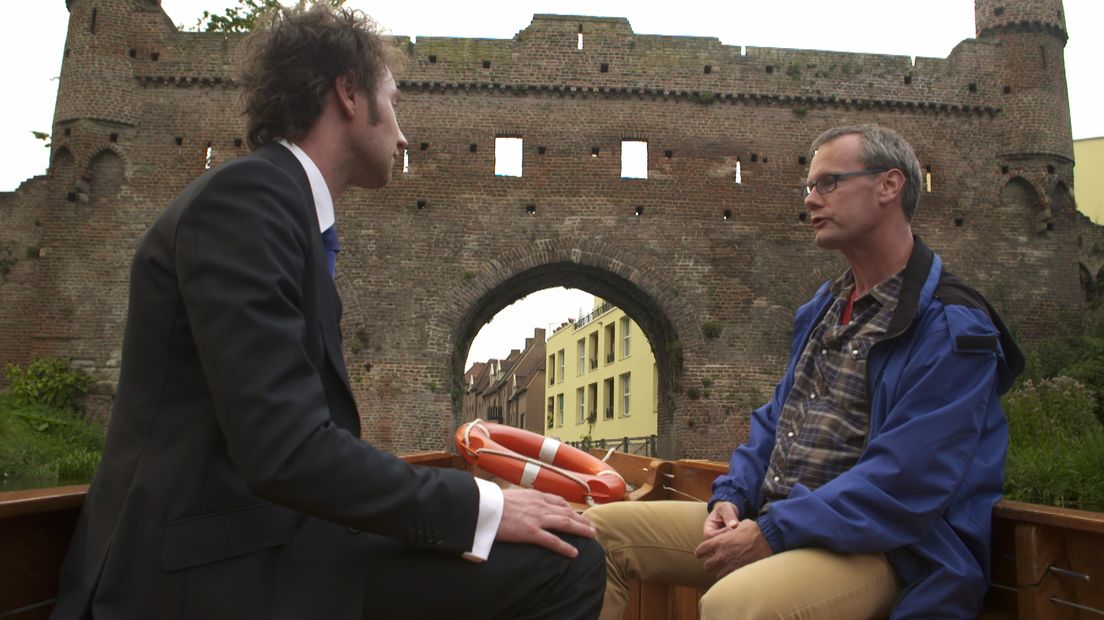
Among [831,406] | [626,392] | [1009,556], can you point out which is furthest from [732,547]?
[626,392]

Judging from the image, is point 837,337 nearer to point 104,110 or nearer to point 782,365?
point 782,365

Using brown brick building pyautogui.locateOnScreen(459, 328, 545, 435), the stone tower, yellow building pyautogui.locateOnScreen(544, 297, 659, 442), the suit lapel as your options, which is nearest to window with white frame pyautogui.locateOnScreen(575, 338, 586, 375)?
yellow building pyautogui.locateOnScreen(544, 297, 659, 442)

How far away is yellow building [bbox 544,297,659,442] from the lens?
31.1 m

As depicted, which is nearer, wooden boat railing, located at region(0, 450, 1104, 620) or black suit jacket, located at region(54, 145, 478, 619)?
black suit jacket, located at region(54, 145, 478, 619)

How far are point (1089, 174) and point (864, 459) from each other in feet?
105

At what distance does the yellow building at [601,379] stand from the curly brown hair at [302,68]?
25920 mm

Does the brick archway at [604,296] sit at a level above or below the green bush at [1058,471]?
above

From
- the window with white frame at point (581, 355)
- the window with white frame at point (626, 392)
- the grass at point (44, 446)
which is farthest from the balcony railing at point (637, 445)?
the grass at point (44, 446)

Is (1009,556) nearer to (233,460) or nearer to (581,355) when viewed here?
(233,460)

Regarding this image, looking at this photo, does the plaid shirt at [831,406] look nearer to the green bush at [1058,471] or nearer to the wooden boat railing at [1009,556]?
the wooden boat railing at [1009,556]

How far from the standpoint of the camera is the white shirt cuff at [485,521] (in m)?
1.80

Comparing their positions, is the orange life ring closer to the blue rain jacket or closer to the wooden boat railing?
the blue rain jacket

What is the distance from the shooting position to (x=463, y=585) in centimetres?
182

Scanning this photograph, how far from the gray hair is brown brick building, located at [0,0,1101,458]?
47.1ft
